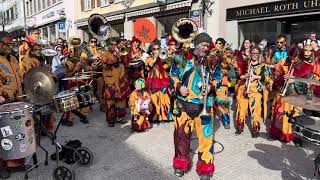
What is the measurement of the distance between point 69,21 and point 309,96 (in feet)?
79.0

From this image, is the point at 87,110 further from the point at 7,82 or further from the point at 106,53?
the point at 7,82

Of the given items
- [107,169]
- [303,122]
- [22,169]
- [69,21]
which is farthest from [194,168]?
[69,21]

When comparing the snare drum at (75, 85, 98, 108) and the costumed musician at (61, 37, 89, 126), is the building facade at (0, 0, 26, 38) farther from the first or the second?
the snare drum at (75, 85, 98, 108)

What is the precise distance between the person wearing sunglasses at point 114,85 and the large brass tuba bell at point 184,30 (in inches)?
80.1

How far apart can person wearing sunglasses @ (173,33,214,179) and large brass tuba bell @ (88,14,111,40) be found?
12.4ft

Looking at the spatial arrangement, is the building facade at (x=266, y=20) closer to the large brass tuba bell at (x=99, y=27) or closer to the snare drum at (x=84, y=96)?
the large brass tuba bell at (x=99, y=27)

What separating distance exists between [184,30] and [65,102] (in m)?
2.10

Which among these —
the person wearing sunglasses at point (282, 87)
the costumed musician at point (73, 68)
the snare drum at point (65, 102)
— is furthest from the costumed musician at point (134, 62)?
the snare drum at point (65, 102)

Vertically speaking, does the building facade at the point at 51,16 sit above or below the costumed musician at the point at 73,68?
above

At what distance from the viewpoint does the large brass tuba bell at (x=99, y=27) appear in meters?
7.30

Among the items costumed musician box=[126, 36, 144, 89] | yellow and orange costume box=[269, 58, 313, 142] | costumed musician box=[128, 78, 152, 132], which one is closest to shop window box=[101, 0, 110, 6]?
costumed musician box=[126, 36, 144, 89]

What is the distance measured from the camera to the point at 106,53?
21.0ft

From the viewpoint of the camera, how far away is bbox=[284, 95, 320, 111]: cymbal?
8.91ft

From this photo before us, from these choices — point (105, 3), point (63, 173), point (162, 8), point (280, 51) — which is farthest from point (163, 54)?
point (105, 3)
